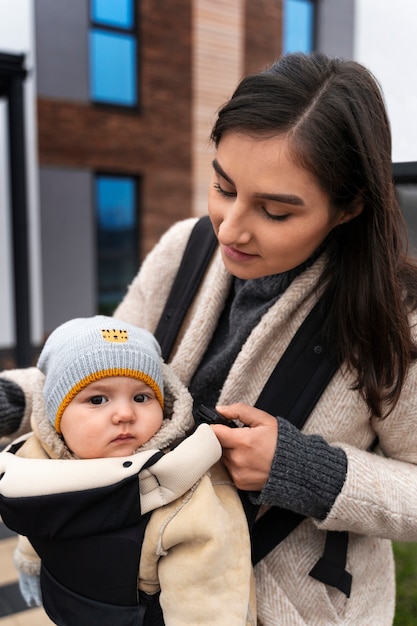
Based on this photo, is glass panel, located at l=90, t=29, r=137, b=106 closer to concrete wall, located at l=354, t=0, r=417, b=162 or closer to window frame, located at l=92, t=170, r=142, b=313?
window frame, located at l=92, t=170, r=142, b=313

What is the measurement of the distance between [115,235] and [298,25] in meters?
4.49

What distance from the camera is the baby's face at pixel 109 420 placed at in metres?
1.17

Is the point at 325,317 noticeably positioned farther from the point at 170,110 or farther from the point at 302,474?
the point at 170,110

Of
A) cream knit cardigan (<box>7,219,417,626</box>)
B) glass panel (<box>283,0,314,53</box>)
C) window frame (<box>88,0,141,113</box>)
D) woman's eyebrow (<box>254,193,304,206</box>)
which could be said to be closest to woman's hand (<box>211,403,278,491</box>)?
cream knit cardigan (<box>7,219,417,626</box>)

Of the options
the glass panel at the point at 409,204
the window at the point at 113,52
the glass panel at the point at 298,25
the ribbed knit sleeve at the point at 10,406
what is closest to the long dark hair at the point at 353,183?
the glass panel at the point at 409,204

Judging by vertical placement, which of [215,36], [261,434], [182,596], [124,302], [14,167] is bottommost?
[182,596]

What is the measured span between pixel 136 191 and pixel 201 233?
690cm

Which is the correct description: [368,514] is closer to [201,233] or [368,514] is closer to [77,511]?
[77,511]

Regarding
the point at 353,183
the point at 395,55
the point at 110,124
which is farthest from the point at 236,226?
the point at 110,124

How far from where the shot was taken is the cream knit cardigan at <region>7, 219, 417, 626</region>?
1.19 m

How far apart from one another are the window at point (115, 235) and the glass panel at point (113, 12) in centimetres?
191

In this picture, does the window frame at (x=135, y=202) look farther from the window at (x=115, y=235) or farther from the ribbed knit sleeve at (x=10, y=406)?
the ribbed knit sleeve at (x=10, y=406)

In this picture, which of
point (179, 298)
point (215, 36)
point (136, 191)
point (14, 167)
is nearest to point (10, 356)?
point (14, 167)

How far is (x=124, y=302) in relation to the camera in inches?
64.7
